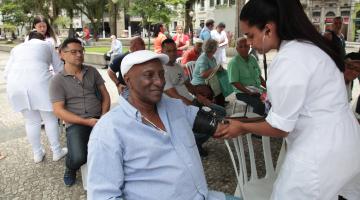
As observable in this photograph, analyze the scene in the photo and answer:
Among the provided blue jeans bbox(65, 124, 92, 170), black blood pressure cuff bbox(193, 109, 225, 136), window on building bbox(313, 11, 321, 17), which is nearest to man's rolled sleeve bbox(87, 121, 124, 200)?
black blood pressure cuff bbox(193, 109, 225, 136)

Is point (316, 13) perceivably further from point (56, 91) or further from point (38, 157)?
point (56, 91)

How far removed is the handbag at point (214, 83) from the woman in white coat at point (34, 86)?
221cm

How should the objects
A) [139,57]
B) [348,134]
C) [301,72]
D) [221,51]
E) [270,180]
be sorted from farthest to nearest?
1. [221,51]
2. [270,180]
3. [139,57]
4. [348,134]
5. [301,72]

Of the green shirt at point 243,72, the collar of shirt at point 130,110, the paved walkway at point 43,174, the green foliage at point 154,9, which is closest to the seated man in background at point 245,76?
the green shirt at point 243,72

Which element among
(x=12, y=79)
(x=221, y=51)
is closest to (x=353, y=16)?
(x=221, y=51)

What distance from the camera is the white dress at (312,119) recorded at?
1604 mm

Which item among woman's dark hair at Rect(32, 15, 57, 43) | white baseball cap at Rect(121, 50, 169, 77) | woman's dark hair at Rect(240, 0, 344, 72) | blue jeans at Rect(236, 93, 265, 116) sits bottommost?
blue jeans at Rect(236, 93, 265, 116)

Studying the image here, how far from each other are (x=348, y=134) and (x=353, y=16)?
127 feet

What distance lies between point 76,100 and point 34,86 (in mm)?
976

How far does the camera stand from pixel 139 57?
73.2 inches

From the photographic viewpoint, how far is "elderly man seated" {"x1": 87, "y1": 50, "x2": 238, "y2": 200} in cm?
172

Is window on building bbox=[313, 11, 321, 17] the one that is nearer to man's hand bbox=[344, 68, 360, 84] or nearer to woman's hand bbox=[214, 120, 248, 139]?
man's hand bbox=[344, 68, 360, 84]

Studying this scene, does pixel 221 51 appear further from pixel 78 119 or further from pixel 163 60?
pixel 163 60

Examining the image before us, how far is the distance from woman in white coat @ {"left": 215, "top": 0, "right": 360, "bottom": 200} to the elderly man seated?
0.47 meters
